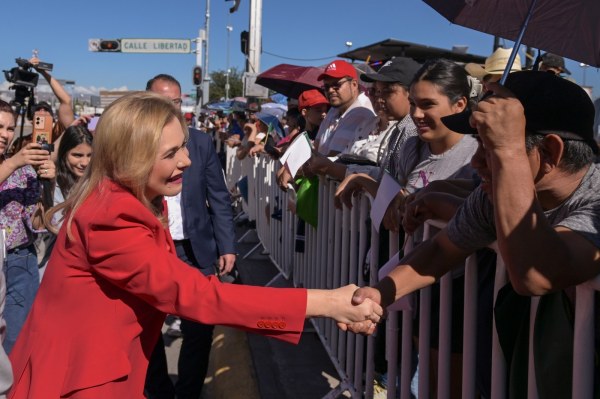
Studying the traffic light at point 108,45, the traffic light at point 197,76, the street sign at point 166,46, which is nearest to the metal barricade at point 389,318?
the street sign at point 166,46

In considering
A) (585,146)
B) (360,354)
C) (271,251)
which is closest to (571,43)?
(585,146)

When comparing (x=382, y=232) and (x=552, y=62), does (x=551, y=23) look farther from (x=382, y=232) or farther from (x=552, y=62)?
(x=552, y=62)

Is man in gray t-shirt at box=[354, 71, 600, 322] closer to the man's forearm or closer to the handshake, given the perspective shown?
the man's forearm

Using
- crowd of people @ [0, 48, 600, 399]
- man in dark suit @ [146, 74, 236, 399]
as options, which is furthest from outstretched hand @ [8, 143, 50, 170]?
crowd of people @ [0, 48, 600, 399]

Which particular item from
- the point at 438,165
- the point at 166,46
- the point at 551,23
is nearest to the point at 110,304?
the point at 438,165

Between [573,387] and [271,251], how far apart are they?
6436mm

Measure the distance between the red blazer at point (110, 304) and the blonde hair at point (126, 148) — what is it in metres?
0.05

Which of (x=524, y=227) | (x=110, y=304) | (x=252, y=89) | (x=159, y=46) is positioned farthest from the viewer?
(x=159, y=46)

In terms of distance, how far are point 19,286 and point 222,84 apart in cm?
6813

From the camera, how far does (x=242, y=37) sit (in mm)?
15039

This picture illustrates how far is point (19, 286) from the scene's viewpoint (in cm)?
402

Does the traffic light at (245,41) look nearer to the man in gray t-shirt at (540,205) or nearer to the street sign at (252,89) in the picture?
the street sign at (252,89)

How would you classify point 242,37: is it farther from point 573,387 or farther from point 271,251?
point 573,387

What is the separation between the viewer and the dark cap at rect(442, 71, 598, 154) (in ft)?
6.19
